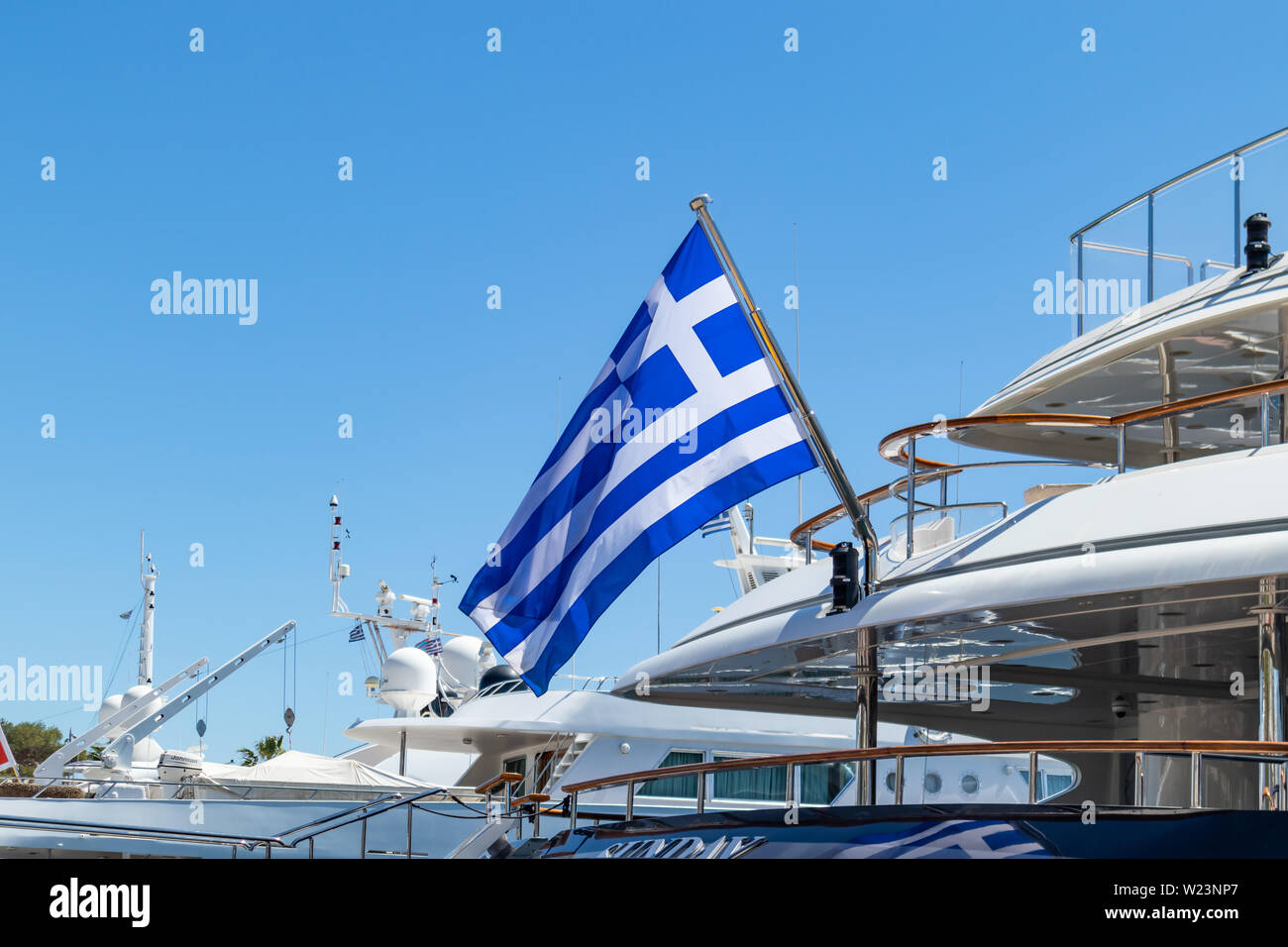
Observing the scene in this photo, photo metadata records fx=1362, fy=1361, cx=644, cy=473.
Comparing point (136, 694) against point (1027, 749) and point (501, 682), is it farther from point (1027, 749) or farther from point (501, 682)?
point (1027, 749)

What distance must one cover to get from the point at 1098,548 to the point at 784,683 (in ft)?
14.2

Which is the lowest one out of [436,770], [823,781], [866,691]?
[436,770]

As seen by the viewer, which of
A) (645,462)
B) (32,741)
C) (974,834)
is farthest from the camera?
(32,741)

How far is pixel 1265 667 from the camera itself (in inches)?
318

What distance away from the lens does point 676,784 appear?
1872 centimetres

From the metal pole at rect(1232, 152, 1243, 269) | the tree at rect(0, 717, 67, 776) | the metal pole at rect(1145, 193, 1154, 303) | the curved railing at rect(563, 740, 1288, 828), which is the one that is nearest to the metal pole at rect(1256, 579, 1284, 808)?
the curved railing at rect(563, 740, 1288, 828)

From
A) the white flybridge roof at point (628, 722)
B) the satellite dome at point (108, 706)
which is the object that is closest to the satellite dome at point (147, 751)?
the satellite dome at point (108, 706)

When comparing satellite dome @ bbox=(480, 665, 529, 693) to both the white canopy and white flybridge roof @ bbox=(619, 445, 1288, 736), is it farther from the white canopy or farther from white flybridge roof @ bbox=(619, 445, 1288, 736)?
white flybridge roof @ bbox=(619, 445, 1288, 736)

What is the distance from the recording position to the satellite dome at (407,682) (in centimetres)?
2552

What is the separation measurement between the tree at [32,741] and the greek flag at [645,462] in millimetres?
53299

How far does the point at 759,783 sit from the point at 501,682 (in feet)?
49.2

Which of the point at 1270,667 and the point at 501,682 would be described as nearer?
the point at 1270,667

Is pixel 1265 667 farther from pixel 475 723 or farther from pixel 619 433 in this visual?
pixel 475 723

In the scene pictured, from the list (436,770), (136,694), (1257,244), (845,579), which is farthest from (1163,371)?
(136,694)
